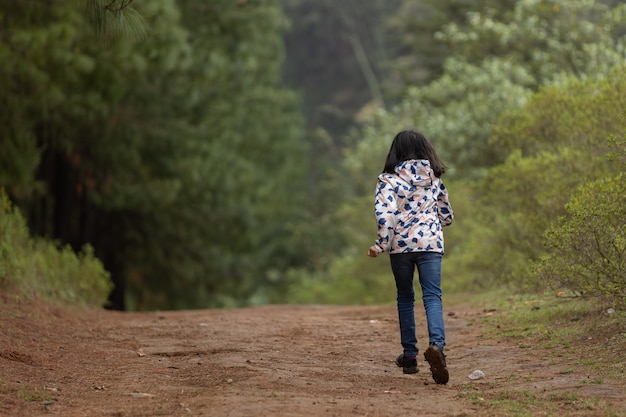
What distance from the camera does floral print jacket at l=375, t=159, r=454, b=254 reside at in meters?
7.86

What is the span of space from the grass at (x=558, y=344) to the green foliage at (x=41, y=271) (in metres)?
5.43

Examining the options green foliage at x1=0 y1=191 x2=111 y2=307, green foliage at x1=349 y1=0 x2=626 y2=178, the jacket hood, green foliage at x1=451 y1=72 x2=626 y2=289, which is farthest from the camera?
green foliage at x1=349 y1=0 x2=626 y2=178

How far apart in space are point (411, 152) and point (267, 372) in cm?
200

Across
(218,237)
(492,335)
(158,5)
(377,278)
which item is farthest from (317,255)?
(492,335)

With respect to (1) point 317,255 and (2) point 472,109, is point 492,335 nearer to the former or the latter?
(2) point 472,109

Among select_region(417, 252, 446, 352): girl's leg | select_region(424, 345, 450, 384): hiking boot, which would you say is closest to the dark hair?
select_region(417, 252, 446, 352): girl's leg

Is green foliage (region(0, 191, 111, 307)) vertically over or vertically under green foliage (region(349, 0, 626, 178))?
under

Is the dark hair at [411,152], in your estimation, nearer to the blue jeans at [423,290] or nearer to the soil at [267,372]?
the blue jeans at [423,290]

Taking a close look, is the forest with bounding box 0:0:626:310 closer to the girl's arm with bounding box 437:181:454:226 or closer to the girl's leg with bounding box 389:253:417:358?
the girl's arm with bounding box 437:181:454:226

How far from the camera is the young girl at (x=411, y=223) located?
7863 mm

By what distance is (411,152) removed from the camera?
806 cm

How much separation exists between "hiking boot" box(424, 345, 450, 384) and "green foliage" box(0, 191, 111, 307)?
6.35 metres

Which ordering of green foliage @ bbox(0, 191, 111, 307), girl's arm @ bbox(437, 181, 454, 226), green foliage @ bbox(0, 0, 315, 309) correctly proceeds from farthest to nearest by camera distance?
green foliage @ bbox(0, 0, 315, 309) → green foliage @ bbox(0, 191, 111, 307) → girl's arm @ bbox(437, 181, 454, 226)

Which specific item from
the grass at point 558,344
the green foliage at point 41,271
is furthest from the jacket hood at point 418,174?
the green foliage at point 41,271
